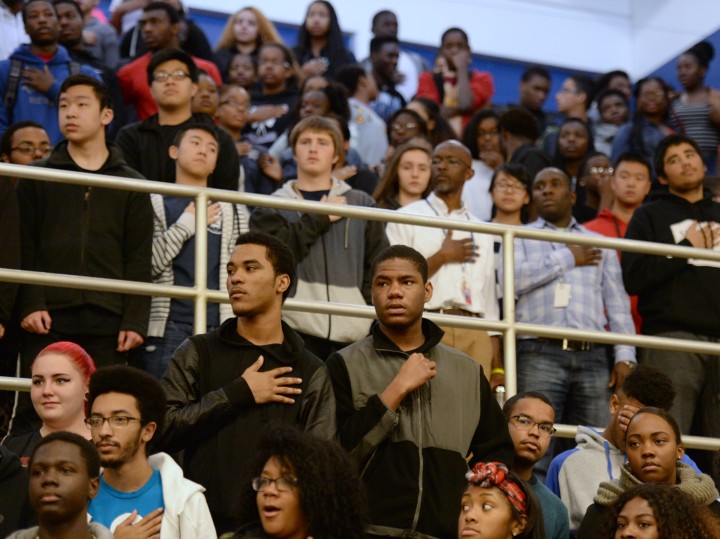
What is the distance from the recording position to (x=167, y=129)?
7.83 metres

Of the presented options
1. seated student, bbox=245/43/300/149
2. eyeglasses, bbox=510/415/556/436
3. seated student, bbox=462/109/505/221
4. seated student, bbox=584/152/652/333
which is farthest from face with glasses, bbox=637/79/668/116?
eyeglasses, bbox=510/415/556/436

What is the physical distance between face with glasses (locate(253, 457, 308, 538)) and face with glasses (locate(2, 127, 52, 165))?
3.38 metres

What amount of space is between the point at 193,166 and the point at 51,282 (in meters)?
1.33

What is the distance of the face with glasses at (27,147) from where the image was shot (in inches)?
301

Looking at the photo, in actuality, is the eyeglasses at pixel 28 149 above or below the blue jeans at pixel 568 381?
above

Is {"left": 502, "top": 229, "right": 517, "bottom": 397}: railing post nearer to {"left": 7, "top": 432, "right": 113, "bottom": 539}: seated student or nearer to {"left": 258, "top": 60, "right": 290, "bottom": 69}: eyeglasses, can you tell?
{"left": 7, "top": 432, "right": 113, "bottom": 539}: seated student

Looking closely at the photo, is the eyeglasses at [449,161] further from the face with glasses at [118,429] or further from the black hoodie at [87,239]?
the face with glasses at [118,429]

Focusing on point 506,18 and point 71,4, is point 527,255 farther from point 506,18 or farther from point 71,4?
point 506,18

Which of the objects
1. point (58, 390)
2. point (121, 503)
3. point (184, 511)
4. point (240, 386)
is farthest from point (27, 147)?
point (184, 511)

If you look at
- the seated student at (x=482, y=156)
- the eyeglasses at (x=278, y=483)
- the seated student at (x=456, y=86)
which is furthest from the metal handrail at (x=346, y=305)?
the seated student at (x=456, y=86)

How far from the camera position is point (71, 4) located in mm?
9648

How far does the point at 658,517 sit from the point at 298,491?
1.33 metres

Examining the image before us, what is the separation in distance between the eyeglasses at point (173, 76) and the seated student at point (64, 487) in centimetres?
349

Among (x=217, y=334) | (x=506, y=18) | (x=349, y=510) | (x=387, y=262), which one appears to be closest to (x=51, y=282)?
(x=217, y=334)
